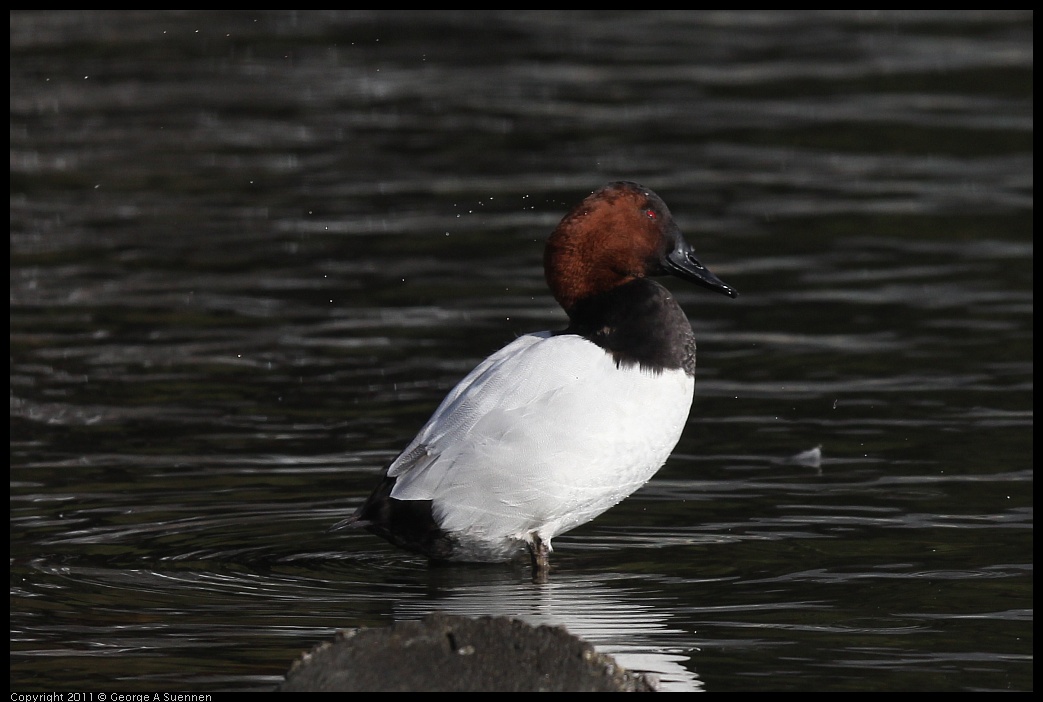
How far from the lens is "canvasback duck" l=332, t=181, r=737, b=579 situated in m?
5.59

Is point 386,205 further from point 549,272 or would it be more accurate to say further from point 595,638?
point 595,638

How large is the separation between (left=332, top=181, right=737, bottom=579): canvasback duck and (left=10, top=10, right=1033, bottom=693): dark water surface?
215 millimetres

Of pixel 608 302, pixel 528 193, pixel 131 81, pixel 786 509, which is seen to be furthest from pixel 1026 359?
pixel 131 81

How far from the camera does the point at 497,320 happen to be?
923 centimetres

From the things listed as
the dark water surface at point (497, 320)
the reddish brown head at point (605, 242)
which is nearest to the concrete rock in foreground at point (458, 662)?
the dark water surface at point (497, 320)

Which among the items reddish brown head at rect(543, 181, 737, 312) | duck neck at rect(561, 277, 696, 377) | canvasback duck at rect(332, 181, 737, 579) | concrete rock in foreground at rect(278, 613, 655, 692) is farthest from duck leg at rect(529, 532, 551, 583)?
concrete rock in foreground at rect(278, 613, 655, 692)

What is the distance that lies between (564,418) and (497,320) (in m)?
3.67

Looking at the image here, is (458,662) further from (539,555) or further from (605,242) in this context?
(605,242)

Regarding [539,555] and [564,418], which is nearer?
[564,418]

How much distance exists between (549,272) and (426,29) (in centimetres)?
1159

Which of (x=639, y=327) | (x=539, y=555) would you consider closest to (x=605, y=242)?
(x=639, y=327)

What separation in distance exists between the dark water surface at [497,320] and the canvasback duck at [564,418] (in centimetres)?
22

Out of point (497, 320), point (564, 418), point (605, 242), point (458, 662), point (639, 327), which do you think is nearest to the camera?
point (458, 662)

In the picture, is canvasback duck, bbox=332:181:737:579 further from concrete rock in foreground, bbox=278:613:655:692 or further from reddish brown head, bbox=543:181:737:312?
concrete rock in foreground, bbox=278:613:655:692
